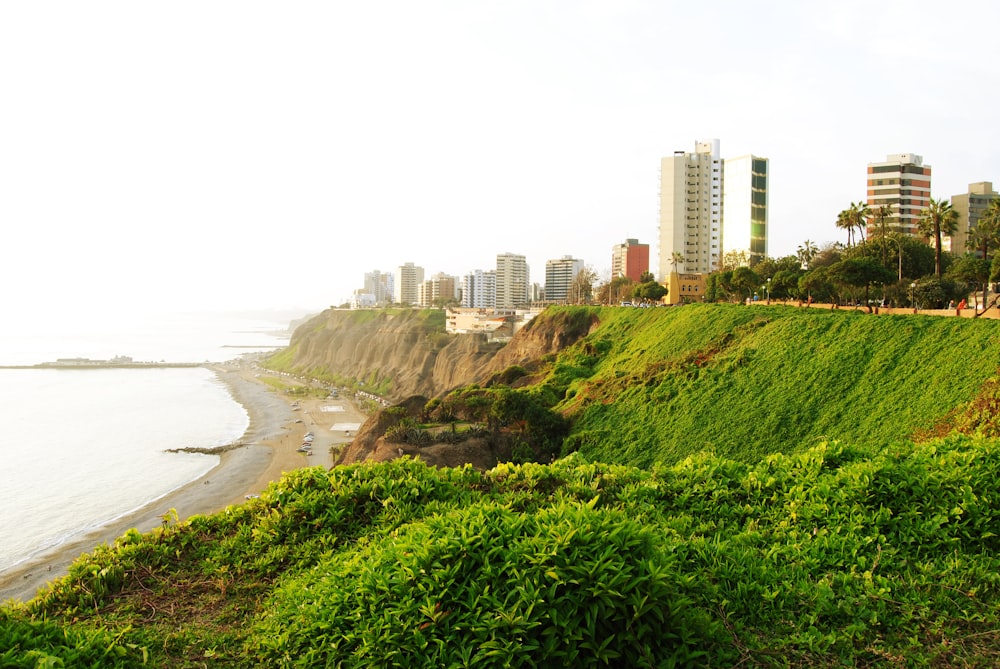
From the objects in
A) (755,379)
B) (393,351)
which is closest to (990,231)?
(755,379)

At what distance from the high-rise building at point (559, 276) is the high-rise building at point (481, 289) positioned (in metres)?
11.9

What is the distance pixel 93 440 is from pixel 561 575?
46263 millimetres

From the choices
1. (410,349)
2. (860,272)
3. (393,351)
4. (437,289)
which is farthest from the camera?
(437,289)

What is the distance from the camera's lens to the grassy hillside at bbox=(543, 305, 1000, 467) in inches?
724

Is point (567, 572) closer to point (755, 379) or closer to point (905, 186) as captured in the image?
point (755, 379)

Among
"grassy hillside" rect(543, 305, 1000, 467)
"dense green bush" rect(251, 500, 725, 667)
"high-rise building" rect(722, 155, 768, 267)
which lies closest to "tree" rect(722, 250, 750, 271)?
"high-rise building" rect(722, 155, 768, 267)

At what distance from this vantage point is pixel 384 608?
3871 millimetres

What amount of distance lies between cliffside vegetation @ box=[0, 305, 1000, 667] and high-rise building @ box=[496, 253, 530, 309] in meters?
124

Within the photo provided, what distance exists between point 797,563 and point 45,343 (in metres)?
158

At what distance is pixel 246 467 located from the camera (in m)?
33.4

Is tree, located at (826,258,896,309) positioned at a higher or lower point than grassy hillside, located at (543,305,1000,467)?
higher

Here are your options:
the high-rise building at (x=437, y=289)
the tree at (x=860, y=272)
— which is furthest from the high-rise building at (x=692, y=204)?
the high-rise building at (x=437, y=289)

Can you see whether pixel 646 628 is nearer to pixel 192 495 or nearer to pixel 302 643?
pixel 302 643

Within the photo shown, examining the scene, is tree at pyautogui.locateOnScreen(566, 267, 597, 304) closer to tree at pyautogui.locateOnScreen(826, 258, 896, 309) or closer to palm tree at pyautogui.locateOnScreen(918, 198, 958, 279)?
palm tree at pyautogui.locateOnScreen(918, 198, 958, 279)
